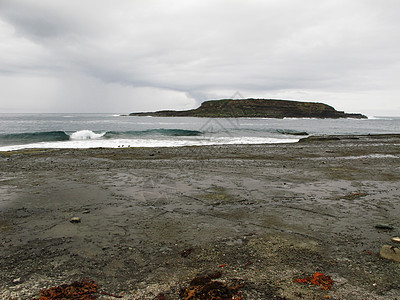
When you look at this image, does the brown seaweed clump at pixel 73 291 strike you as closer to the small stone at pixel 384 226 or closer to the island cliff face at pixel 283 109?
the small stone at pixel 384 226

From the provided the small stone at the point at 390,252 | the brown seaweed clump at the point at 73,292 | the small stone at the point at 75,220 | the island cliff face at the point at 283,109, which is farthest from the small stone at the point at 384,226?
the island cliff face at the point at 283,109

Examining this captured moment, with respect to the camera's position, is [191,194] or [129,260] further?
[191,194]

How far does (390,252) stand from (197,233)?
10.1 feet

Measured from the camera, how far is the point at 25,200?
7117mm

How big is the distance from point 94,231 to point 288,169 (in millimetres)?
8978

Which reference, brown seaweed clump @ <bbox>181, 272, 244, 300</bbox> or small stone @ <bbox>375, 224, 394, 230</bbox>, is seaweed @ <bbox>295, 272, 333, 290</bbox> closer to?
brown seaweed clump @ <bbox>181, 272, 244, 300</bbox>

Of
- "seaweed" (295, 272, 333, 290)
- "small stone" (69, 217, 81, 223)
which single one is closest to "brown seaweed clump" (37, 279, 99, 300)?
"small stone" (69, 217, 81, 223)

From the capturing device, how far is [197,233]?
16.8ft

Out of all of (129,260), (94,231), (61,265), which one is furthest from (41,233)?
(129,260)

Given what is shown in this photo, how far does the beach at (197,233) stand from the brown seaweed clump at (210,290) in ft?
0.37

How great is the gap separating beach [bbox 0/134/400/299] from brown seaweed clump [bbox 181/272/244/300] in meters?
0.11

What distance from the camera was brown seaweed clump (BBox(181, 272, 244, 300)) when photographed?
10.3ft

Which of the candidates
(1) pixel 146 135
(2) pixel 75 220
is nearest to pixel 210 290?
(2) pixel 75 220

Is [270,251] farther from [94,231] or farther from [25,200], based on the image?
[25,200]
